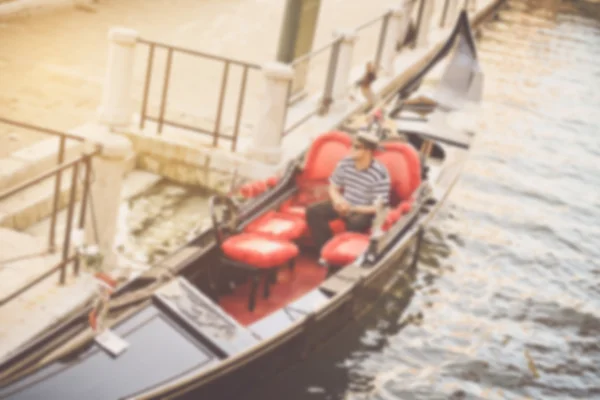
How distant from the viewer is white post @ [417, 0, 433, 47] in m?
14.9

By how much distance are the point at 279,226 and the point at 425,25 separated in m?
8.61

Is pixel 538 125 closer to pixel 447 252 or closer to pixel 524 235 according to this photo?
pixel 524 235

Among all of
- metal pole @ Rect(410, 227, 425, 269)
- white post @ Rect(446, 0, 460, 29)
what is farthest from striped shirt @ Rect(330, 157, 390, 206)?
white post @ Rect(446, 0, 460, 29)

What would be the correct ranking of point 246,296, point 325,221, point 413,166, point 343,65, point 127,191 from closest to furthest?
point 246,296
point 325,221
point 413,166
point 127,191
point 343,65

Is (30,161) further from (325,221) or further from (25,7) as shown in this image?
(25,7)

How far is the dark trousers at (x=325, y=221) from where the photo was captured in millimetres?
7543

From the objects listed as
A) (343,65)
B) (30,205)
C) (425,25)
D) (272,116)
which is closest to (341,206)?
(272,116)

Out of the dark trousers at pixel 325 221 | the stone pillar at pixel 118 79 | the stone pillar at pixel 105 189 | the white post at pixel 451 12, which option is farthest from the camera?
the white post at pixel 451 12

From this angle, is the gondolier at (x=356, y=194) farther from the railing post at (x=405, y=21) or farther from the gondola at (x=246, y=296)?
the railing post at (x=405, y=21)

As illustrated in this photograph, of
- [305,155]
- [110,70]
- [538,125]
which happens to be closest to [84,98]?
[110,70]

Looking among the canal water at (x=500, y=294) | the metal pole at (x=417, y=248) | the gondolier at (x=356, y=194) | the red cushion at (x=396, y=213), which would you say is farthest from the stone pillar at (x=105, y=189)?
the metal pole at (x=417, y=248)

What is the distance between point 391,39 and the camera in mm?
12789

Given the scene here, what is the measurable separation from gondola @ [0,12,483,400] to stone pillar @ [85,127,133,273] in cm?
Result: 55

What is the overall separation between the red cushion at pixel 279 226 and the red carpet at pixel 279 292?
268mm
